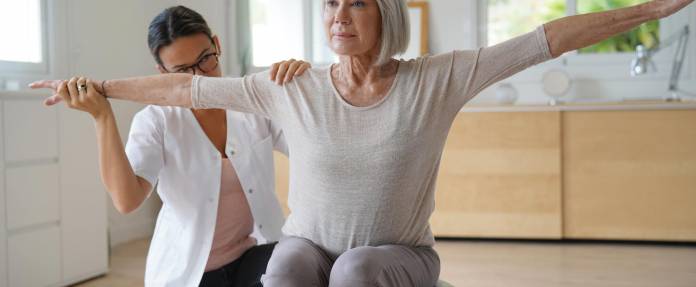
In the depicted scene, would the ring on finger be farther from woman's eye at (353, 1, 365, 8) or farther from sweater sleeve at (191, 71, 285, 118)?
woman's eye at (353, 1, 365, 8)

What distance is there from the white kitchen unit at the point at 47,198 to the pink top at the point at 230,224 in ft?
4.18

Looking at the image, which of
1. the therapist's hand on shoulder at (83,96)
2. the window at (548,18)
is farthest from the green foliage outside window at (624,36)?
the therapist's hand on shoulder at (83,96)

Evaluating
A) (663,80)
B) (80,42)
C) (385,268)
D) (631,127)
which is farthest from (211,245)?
(663,80)

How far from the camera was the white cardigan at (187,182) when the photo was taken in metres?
1.88

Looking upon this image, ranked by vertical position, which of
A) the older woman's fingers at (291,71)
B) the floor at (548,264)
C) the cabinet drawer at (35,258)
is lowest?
the floor at (548,264)

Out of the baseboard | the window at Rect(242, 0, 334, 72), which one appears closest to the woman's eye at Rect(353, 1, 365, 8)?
the baseboard

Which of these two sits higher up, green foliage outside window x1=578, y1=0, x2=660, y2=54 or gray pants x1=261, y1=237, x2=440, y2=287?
green foliage outside window x1=578, y1=0, x2=660, y2=54

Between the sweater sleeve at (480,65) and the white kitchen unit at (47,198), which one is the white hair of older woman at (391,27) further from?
the white kitchen unit at (47,198)

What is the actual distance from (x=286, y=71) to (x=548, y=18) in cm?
343

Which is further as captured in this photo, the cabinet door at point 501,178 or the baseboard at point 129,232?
the baseboard at point 129,232

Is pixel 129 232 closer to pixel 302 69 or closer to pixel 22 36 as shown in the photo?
pixel 22 36

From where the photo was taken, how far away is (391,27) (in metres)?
1.60

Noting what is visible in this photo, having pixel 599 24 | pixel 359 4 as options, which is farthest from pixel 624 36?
→ pixel 359 4

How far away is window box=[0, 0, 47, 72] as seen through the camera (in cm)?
342
